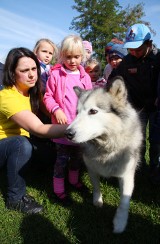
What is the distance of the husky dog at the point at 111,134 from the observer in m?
2.54

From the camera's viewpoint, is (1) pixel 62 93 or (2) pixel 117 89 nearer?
(2) pixel 117 89

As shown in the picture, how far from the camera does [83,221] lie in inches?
116

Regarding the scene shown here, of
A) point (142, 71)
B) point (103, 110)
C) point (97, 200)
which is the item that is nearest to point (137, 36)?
point (142, 71)

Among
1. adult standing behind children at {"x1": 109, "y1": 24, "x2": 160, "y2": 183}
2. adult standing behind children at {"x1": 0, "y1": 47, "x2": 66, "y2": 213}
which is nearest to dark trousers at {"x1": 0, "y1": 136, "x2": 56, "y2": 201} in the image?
adult standing behind children at {"x1": 0, "y1": 47, "x2": 66, "y2": 213}

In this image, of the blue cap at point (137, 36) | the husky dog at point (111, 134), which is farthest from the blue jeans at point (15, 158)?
the blue cap at point (137, 36)

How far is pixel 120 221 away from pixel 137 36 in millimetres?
2379

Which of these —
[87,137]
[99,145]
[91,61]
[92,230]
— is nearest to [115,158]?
[99,145]

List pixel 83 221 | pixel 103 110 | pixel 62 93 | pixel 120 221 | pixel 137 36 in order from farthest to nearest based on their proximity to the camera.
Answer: pixel 137 36
pixel 62 93
pixel 83 221
pixel 120 221
pixel 103 110

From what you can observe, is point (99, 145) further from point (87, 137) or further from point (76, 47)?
point (76, 47)

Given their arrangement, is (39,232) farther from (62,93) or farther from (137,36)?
(137,36)

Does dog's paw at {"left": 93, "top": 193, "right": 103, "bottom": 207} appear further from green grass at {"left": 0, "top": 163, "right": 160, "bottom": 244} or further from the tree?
the tree

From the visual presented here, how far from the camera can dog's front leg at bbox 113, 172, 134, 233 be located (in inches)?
108

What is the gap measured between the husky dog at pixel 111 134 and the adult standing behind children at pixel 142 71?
2.02ft

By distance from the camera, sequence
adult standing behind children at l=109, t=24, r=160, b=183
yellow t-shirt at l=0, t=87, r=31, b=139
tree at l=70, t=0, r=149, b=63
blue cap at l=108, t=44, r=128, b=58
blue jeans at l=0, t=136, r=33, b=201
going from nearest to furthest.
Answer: yellow t-shirt at l=0, t=87, r=31, b=139, blue jeans at l=0, t=136, r=33, b=201, adult standing behind children at l=109, t=24, r=160, b=183, blue cap at l=108, t=44, r=128, b=58, tree at l=70, t=0, r=149, b=63
